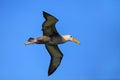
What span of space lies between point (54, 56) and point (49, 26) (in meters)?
0.77

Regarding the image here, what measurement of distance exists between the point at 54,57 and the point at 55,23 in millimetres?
833

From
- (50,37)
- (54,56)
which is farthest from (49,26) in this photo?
(54,56)

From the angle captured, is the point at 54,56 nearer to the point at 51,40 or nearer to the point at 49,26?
the point at 51,40

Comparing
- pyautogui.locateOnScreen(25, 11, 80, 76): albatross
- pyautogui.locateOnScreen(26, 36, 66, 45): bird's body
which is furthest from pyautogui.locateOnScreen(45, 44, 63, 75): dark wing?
pyautogui.locateOnScreen(26, 36, 66, 45): bird's body

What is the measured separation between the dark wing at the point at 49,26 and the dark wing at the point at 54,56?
0.40 metres

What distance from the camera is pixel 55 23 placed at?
6254 millimetres

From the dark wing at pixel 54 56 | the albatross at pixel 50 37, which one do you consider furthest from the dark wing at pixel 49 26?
the dark wing at pixel 54 56

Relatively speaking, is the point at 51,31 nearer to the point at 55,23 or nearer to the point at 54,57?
the point at 55,23

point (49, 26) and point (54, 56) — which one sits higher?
point (49, 26)

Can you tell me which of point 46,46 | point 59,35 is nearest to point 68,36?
point 59,35

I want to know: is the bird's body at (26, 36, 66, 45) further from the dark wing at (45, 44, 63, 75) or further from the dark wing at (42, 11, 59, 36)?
the dark wing at (45, 44, 63, 75)

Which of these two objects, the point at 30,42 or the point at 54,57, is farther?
the point at 54,57

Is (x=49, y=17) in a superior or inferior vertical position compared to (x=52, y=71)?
superior

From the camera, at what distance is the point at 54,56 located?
6.81 meters
